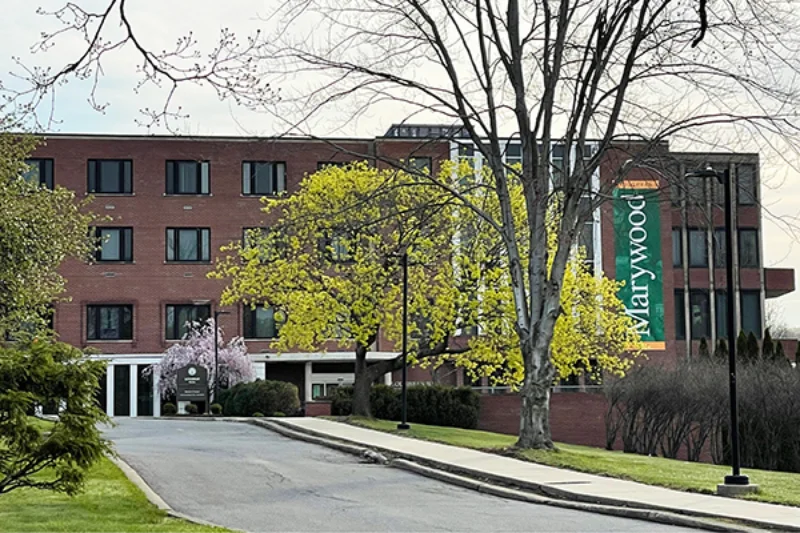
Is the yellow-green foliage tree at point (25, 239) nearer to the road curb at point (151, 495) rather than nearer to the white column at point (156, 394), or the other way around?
the road curb at point (151, 495)

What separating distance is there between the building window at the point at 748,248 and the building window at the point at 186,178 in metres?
29.6

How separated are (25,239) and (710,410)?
960 inches

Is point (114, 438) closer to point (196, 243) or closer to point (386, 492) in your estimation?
point (386, 492)

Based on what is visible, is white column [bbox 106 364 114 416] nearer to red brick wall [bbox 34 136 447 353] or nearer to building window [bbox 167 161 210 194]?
red brick wall [bbox 34 136 447 353]

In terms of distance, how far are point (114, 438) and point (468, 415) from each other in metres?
17.0

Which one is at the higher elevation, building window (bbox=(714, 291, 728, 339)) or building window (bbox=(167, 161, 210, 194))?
building window (bbox=(167, 161, 210, 194))

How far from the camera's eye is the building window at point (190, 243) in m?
64.2

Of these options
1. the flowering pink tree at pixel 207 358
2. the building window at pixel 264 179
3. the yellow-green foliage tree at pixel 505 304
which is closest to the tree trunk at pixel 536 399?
the yellow-green foliage tree at pixel 505 304

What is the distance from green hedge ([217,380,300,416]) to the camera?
50500mm

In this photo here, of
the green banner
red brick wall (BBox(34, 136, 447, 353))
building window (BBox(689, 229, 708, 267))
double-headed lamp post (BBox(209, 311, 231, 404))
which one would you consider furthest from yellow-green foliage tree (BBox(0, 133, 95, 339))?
building window (BBox(689, 229, 708, 267))

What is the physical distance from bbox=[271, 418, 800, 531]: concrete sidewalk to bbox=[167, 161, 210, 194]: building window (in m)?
36.4

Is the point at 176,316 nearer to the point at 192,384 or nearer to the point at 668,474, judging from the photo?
the point at 192,384

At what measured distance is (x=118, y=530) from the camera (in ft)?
44.0

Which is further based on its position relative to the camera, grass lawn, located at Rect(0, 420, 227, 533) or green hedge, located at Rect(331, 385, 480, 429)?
green hedge, located at Rect(331, 385, 480, 429)
